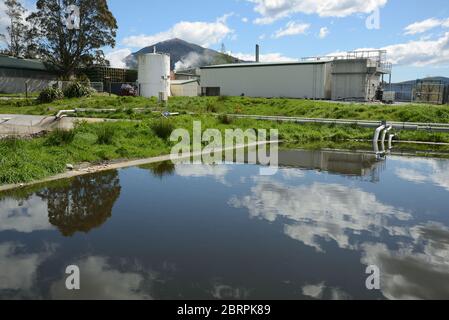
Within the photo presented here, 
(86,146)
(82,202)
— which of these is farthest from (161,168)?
(82,202)

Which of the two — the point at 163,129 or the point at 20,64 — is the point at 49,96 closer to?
the point at 163,129

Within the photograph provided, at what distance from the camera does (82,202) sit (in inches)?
341

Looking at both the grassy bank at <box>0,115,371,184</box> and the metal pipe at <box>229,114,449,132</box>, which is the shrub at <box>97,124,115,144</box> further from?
the metal pipe at <box>229,114,449,132</box>

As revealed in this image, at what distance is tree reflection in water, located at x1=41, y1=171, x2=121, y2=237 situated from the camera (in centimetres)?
738

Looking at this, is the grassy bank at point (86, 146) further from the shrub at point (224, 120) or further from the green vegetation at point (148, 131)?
the shrub at point (224, 120)

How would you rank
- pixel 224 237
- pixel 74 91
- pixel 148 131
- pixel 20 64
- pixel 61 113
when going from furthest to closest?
pixel 20 64 → pixel 74 91 → pixel 61 113 → pixel 148 131 → pixel 224 237

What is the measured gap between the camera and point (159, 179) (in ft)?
36.7

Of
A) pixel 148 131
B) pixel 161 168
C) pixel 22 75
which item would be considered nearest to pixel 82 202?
pixel 161 168

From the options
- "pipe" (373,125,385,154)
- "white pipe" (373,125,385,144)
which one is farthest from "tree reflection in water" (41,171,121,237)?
"white pipe" (373,125,385,144)

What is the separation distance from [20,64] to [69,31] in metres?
6.86

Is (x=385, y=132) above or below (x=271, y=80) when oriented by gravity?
below

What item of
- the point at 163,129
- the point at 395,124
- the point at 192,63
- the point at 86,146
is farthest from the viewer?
the point at 192,63

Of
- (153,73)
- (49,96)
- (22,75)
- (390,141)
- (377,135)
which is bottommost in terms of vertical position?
(390,141)

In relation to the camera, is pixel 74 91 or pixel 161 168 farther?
pixel 74 91
